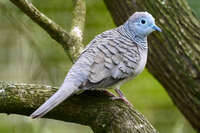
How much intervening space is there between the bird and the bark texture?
0.58m

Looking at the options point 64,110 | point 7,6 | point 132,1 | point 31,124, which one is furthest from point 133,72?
point 7,6

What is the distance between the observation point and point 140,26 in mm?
3971

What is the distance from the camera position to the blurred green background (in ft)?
15.9

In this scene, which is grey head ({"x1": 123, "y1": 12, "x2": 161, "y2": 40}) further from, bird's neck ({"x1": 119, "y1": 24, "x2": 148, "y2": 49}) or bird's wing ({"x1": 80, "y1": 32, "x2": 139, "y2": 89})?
bird's wing ({"x1": 80, "y1": 32, "x2": 139, "y2": 89})

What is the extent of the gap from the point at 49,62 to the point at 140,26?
163cm

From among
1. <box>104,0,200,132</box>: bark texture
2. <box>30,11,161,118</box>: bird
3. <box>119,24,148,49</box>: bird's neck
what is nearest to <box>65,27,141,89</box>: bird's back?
<box>30,11,161,118</box>: bird

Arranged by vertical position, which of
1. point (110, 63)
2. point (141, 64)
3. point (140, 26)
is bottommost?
point (141, 64)

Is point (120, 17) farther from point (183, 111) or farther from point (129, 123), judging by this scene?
point (129, 123)

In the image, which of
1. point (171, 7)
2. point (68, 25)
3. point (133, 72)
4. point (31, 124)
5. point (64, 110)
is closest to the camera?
point (64, 110)

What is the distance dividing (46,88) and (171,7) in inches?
73.9

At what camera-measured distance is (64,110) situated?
3.18 metres

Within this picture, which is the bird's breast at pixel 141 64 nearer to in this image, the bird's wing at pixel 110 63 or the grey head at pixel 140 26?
the bird's wing at pixel 110 63

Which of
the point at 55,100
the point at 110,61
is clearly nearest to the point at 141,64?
the point at 110,61

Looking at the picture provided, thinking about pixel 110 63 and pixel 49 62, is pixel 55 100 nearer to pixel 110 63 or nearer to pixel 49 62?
pixel 110 63
